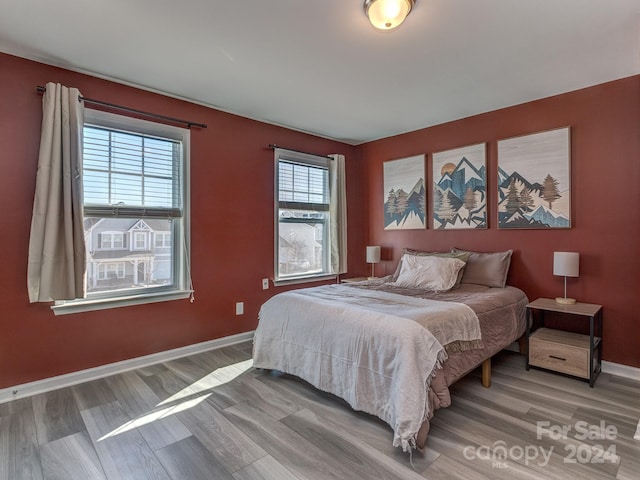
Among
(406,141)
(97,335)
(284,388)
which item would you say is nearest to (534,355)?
(284,388)

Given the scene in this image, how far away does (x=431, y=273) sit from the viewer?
332cm

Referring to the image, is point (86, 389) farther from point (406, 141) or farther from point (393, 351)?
point (406, 141)

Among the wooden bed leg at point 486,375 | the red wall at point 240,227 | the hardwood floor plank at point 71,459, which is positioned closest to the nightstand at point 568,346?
the red wall at point 240,227

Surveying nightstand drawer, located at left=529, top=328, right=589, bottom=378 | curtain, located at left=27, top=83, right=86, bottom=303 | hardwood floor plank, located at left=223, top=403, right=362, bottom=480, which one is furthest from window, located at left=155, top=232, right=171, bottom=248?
nightstand drawer, located at left=529, top=328, right=589, bottom=378

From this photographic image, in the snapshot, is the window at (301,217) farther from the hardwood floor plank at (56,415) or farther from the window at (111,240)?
the hardwood floor plank at (56,415)

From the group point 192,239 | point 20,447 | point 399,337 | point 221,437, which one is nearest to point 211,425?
point 221,437

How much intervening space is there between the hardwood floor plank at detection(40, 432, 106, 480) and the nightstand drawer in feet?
10.3

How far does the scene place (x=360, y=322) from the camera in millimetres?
2162

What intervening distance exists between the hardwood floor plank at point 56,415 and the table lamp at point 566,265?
12.2ft

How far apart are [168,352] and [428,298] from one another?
2.41m

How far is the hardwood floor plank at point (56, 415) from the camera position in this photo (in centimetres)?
202

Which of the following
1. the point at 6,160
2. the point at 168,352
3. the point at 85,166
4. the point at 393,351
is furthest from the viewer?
the point at 168,352

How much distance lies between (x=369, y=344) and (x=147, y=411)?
5.10ft

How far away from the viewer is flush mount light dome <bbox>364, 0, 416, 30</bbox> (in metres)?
1.84
